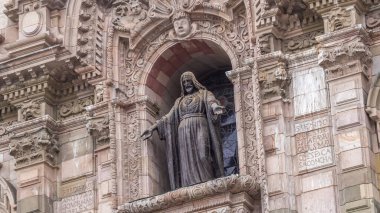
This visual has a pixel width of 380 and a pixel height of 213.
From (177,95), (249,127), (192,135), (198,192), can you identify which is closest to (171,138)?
(192,135)

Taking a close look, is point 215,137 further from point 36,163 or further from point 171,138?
point 36,163

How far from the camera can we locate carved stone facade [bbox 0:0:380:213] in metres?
24.3

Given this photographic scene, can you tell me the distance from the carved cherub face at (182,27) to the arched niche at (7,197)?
14.1ft

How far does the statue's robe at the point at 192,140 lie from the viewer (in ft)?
83.0

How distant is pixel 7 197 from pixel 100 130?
2.24m

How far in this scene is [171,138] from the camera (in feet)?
85.5

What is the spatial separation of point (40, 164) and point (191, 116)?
313 centimetres

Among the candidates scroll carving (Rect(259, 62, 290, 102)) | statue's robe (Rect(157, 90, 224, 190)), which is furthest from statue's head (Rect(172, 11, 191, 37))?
scroll carving (Rect(259, 62, 290, 102))

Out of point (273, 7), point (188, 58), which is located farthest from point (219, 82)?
point (273, 7)

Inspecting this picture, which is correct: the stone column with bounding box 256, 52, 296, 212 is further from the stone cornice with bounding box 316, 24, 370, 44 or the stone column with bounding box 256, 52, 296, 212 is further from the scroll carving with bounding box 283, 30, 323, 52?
the stone cornice with bounding box 316, 24, 370, 44

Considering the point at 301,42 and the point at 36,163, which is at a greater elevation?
the point at 301,42

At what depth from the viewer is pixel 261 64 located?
25500mm

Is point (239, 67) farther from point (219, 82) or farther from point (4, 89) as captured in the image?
point (4, 89)

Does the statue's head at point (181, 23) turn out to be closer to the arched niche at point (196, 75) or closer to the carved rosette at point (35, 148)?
the arched niche at point (196, 75)
